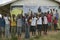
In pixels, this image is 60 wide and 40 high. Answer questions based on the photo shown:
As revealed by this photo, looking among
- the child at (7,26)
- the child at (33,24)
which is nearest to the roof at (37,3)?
the child at (33,24)

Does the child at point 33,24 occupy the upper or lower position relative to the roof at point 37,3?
lower

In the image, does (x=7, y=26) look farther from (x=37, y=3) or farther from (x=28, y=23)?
(x=37, y=3)

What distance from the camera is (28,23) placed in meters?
3.99

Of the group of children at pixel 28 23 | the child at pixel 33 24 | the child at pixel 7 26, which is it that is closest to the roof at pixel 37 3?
the group of children at pixel 28 23

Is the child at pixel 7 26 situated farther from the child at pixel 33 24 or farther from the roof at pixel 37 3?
the child at pixel 33 24

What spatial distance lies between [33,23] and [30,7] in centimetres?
58

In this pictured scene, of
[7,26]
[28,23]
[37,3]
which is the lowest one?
[7,26]

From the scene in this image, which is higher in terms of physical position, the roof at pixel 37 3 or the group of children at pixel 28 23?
the roof at pixel 37 3

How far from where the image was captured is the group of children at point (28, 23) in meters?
3.95

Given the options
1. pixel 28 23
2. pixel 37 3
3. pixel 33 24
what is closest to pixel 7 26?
pixel 28 23

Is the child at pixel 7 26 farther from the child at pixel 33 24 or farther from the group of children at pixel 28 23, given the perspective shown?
the child at pixel 33 24

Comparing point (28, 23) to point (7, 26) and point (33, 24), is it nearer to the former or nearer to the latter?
point (33, 24)

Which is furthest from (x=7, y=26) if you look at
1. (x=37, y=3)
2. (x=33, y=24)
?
(x=37, y=3)

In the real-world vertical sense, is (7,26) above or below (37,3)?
below
